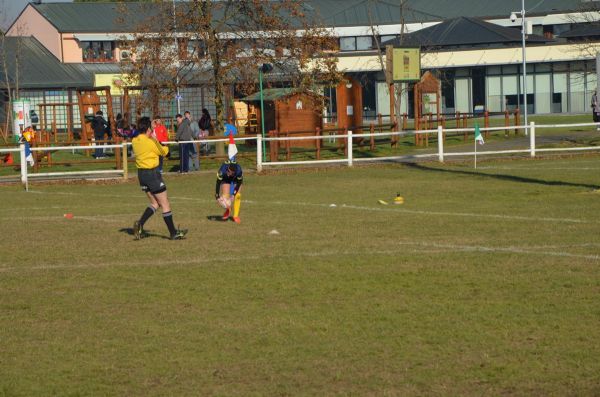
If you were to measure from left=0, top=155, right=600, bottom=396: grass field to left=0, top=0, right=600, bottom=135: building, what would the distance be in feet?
145

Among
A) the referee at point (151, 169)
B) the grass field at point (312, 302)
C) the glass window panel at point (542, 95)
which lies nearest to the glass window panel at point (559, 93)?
the glass window panel at point (542, 95)

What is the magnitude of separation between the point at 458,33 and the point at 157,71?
39040mm

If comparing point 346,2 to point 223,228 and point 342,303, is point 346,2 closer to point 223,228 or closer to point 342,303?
point 223,228

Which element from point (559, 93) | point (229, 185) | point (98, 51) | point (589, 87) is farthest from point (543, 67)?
point (229, 185)

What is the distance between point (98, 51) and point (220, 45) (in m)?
47.5

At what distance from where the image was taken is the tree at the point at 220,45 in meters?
37.3

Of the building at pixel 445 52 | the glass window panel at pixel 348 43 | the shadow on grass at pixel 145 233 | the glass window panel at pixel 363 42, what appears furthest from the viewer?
the glass window panel at pixel 348 43

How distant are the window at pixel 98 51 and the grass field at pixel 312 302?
6300cm

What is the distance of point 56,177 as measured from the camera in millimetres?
32094

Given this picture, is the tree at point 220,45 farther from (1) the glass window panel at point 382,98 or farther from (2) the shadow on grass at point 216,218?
(1) the glass window panel at point 382,98

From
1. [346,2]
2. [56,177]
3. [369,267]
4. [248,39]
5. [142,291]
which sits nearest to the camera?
[142,291]

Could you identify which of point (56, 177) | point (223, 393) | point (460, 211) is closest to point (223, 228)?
point (460, 211)

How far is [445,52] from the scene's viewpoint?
7450cm

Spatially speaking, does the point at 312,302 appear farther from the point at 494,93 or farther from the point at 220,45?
the point at 494,93
